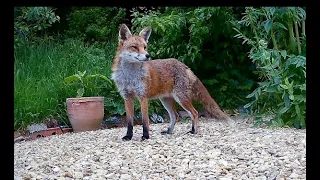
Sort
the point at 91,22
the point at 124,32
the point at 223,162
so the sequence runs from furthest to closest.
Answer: the point at 91,22, the point at 124,32, the point at 223,162

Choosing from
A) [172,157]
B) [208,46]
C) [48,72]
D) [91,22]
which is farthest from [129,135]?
[91,22]

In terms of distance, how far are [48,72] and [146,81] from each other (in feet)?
8.33

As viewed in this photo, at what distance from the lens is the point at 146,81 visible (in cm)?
442

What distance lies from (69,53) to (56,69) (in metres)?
0.74

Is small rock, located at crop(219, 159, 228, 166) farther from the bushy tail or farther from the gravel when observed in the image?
the bushy tail

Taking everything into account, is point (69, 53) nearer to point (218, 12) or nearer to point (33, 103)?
point (33, 103)

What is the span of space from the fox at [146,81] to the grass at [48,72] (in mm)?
1522

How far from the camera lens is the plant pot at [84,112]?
17.8ft

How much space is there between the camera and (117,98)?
6238mm

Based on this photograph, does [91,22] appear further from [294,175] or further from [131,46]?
[294,175]

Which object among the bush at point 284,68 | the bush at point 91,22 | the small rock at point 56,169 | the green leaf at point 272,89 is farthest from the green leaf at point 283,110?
the bush at point 91,22

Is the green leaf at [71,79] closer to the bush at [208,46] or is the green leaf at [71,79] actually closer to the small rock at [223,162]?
the bush at [208,46]

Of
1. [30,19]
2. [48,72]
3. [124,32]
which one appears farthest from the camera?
[30,19]
